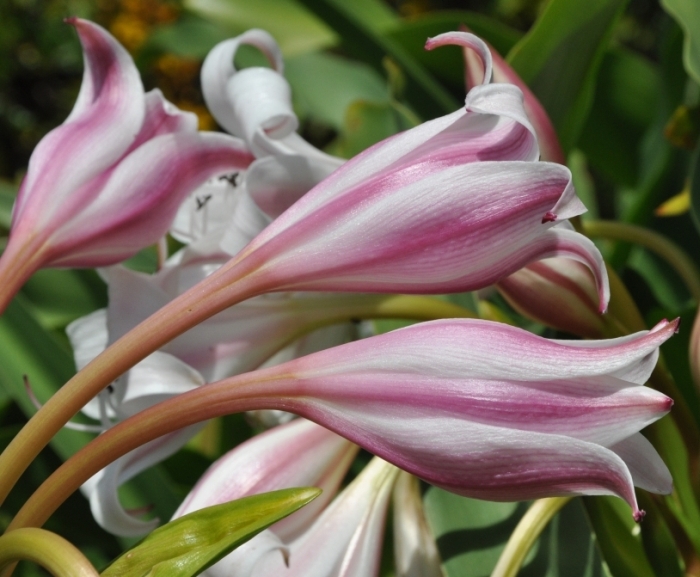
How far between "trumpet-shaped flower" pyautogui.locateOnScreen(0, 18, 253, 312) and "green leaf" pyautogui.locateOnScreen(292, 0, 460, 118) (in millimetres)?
358

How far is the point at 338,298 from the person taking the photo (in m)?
0.50

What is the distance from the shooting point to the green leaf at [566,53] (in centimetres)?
62

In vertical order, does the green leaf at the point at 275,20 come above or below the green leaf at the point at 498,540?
above

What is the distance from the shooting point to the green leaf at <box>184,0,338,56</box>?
1.19m

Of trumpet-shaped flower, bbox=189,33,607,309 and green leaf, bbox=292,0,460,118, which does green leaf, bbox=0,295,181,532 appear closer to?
trumpet-shaped flower, bbox=189,33,607,309

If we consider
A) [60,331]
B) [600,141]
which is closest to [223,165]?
[60,331]

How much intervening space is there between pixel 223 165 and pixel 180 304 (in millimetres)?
167

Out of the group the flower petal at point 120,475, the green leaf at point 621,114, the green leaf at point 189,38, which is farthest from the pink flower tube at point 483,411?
the green leaf at point 189,38

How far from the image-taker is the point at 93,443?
1.18 ft

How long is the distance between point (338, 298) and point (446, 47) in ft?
1.57

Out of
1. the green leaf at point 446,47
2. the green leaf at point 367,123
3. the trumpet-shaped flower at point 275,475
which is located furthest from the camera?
the green leaf at point 446,47

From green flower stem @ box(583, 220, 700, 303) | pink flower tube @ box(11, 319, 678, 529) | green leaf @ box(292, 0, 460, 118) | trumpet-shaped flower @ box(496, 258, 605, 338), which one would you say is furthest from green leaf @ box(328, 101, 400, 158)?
pink flower tube @ box(11, 319, 678, 529)

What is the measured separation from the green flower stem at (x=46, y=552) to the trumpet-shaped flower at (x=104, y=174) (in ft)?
0.44

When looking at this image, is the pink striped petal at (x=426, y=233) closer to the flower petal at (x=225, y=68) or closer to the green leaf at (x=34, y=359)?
the flower petal at (x=225, y=68)
